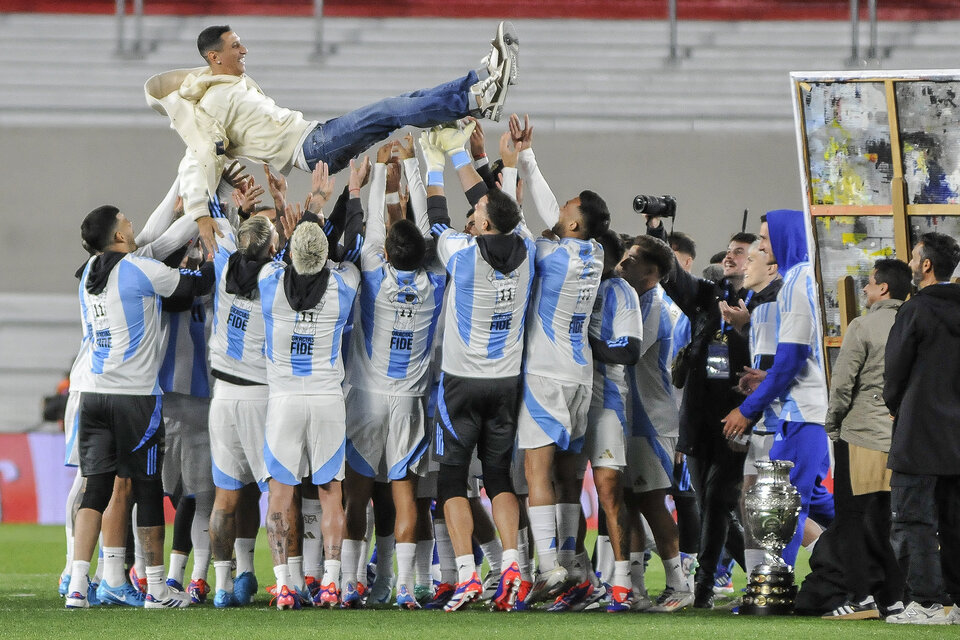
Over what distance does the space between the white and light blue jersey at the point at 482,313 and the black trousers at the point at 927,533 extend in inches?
73.3

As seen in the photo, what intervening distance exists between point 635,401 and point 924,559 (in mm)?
1719

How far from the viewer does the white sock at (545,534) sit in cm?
627

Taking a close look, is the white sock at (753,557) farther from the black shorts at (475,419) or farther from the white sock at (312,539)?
the white sock at (312,539)

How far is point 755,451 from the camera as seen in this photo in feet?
25.3

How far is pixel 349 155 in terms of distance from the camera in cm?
734

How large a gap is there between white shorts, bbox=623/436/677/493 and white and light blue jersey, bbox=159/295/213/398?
2248mm

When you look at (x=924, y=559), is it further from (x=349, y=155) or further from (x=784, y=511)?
(x=349, y=155)

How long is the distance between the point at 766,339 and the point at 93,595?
147 inches

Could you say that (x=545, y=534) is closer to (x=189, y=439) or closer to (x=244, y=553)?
(x=244, y=553)

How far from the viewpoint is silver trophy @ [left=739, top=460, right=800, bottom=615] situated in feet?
20.5

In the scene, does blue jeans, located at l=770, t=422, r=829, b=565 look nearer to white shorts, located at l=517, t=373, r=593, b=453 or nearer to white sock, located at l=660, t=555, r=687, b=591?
white sock, located at l=660, t=555, r=687, b=591

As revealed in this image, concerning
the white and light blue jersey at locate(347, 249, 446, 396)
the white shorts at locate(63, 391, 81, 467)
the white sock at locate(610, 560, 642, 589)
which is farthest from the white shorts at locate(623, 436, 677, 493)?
the white shorts at locate(63, 391, 81, 467)

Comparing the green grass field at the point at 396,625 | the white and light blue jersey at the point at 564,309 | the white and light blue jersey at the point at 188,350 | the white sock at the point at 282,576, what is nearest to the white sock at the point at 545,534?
the green grass field at the point at 396,625

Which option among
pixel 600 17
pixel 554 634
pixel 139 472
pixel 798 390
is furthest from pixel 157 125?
pixel 554 634
